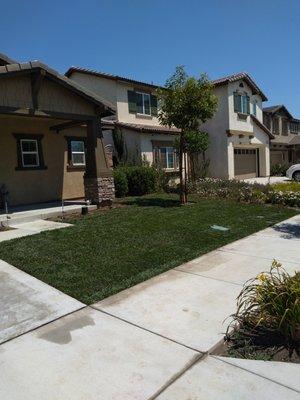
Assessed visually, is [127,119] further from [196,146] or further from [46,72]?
[46,72]

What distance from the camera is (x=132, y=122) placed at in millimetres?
21734

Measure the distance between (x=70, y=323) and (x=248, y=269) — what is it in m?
3.25

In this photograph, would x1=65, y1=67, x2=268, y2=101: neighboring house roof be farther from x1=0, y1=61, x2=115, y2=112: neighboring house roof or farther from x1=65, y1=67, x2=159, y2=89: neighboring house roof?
x1=0, y1=61, x2=115, y2=112: neighboring house roof

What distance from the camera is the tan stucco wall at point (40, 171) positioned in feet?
45.2

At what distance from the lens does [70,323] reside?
4363mm

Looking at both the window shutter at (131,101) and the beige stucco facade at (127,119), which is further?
the window shutter at (131,101)

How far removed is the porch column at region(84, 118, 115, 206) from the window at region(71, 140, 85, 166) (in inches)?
121

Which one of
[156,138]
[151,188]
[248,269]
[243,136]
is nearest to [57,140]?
[151,188]

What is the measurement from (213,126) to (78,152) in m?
12.3

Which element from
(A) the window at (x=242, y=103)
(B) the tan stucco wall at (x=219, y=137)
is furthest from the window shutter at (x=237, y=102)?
(B) the tan stucco wall at (x=219, y=137)

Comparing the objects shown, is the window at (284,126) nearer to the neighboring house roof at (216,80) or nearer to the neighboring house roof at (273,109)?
the neighboring house roof at (273,109)

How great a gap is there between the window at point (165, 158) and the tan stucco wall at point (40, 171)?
6042 mm

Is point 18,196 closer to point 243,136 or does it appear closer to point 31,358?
point 31,358

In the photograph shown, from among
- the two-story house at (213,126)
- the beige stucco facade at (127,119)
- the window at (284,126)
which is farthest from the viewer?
the window at (284,126)
